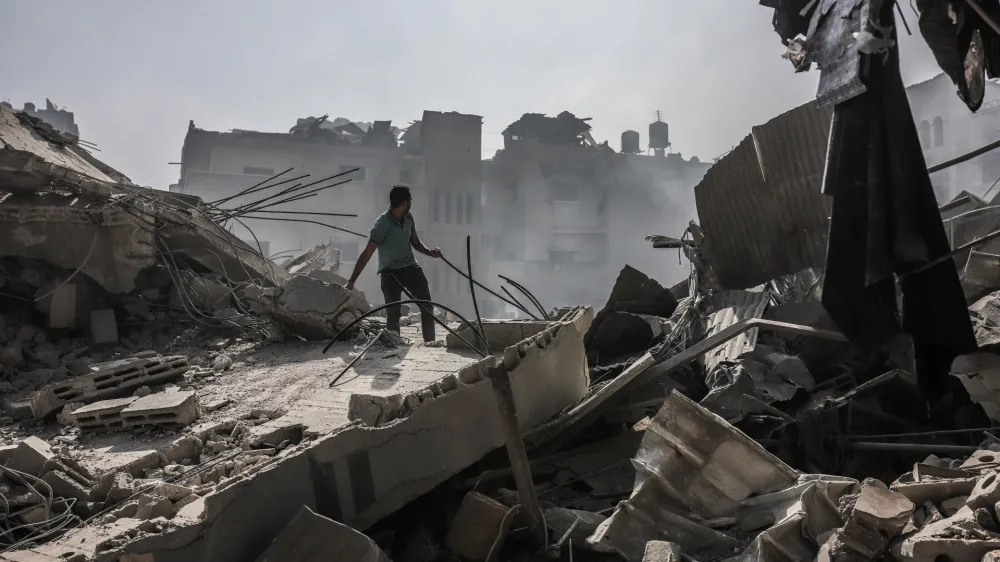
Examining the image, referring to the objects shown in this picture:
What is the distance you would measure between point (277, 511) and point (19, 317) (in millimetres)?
5773

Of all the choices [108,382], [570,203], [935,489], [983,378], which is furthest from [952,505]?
[570,203]

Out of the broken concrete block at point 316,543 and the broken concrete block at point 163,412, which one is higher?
the broken concrete block at point 163,412

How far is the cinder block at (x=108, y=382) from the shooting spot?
4605 millimetres

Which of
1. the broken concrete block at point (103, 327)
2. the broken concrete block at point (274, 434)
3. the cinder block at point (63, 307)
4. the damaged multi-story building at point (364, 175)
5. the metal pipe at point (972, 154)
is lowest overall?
the broken concrete block at point (274, 434)

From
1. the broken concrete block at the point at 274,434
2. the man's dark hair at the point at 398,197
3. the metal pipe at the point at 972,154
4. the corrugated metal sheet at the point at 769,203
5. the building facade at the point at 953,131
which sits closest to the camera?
the broken concrete block at the point at 274,434

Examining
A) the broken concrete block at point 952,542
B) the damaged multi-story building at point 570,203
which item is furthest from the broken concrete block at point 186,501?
the damaged multi-story building at point 570,203

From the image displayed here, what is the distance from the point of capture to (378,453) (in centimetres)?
346

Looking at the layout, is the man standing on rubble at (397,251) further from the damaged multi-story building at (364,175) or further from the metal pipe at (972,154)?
the damaged multi-story building at (364,175)

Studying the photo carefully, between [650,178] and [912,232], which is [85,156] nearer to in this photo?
[912,232]

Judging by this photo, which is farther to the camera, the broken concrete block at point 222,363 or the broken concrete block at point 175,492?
the broken concrete block at point 222,363

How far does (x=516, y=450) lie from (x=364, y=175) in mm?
30571

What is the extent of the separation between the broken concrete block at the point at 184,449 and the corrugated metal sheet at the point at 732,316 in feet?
14.3

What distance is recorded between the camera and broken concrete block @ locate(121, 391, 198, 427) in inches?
164

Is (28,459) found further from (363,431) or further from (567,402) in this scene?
(567,402)
